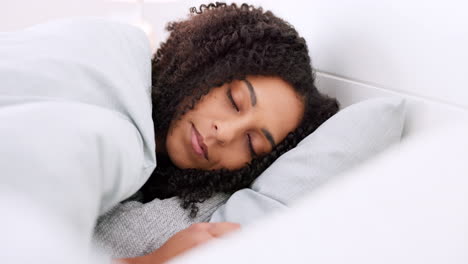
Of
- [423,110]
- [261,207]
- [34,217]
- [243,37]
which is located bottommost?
[261,207]

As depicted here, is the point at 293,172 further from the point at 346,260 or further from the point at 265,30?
the point at 346,260

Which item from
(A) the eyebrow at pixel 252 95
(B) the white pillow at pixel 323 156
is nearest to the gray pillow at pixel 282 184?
(B) the white pillow at pixel 323 156

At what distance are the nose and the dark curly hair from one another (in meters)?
0.07

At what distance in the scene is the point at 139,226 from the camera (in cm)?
79

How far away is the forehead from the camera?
2.91ft

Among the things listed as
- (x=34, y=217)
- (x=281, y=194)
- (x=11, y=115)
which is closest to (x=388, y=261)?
(x=34, y=217)

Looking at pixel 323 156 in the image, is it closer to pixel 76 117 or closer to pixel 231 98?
pixel 231 98

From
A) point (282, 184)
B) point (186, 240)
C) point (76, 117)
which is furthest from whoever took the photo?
point (282, 184)

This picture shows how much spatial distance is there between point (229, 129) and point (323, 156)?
0.17 metres

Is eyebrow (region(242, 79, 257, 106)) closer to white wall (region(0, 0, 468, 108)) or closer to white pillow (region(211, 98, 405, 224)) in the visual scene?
white pillow (region(211, 98, 405, 224))

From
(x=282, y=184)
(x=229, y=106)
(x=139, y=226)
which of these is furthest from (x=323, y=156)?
(x=139, y=226)

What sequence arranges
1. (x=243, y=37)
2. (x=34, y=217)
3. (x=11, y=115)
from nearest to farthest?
(x=34, y=217) < (x=11, y=115) < (x=243, y=37)

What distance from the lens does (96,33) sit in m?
0.84

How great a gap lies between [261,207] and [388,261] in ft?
1.73
